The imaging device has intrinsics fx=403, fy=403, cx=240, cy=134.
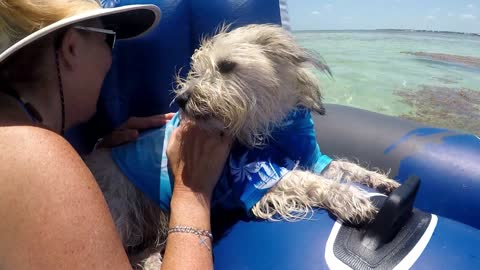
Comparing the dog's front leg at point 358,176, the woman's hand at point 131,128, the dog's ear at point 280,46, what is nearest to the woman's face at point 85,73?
the woman's hand at point 131,128

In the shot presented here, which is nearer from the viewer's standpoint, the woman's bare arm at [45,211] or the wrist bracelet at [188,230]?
the woman's bare arm at [45,211]

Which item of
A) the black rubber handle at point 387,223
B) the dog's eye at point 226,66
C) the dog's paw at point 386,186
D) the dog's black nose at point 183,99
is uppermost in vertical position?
the dog's eye at point 226,66

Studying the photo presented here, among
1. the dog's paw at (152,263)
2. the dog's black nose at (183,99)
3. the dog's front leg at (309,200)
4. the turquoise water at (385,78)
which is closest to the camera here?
the dog's front leg at (309,200)

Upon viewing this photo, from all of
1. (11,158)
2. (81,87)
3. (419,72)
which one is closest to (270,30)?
(81,87)

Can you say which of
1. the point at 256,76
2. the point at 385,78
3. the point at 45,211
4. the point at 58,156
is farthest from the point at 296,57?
the point at 385,78

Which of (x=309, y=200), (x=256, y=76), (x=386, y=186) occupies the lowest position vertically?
(x=386, y=186)

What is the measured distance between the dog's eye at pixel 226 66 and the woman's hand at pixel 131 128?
0.41 m

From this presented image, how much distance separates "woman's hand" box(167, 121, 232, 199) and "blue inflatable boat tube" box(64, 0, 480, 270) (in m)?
0.24

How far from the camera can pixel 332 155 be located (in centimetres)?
282

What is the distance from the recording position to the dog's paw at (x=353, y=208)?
63.5 inches

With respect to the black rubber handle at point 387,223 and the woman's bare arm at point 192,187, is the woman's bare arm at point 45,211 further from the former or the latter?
the black rubber handle at point 387,223

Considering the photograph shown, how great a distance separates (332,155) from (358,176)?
0.51m

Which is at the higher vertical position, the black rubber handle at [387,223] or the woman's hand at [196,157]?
the woman's hand at [196,157]

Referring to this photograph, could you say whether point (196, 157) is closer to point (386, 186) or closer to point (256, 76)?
point (256, 76)
